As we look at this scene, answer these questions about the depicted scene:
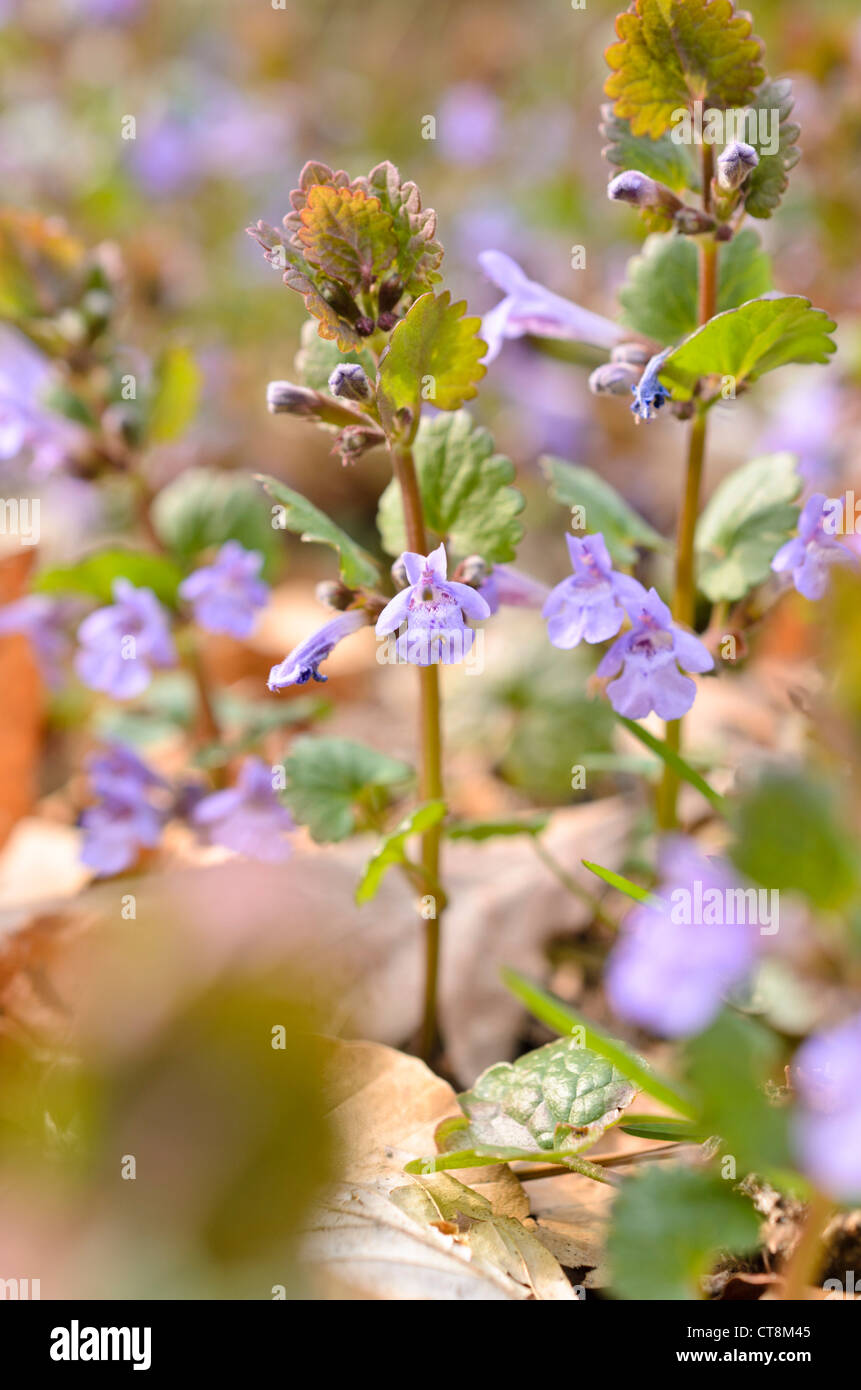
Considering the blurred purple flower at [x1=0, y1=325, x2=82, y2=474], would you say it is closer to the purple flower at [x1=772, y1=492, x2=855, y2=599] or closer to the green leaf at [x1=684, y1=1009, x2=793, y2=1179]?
the purple flower at [x1=772, y1=492, x2=855, y2=599]

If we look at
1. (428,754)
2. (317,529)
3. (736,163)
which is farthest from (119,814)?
(736,163)

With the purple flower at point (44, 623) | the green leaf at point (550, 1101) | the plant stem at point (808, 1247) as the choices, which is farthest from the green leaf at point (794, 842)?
the purple flower at point (44, 623)

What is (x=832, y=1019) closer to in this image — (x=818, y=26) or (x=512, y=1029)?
(x=512, y=1029)

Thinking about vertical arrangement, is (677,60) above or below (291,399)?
above

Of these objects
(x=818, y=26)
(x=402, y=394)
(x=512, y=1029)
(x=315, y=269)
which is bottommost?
(x=512, y=1029)

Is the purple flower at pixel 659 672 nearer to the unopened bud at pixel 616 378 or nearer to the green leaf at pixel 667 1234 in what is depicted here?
the unopened bud at pixel 616 378

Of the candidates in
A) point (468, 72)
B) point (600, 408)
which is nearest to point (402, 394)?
point (600, 408)

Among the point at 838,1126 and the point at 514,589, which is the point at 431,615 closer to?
the point at 514,589

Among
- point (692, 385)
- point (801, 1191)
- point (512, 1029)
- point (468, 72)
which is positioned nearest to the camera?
point (801, 1191)
